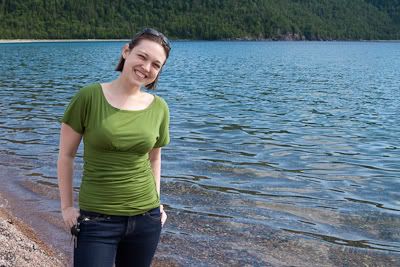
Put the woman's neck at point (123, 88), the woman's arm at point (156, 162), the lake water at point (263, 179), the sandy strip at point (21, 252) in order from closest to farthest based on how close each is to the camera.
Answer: the woman's neck at point (123, 88), the woman's arm at point (156, 162), the sandy strip at point (21, 252), the lake water at point (263, 179)

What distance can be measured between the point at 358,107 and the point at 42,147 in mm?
17221

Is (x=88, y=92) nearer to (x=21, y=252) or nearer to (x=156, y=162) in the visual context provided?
(x=156, y=162)

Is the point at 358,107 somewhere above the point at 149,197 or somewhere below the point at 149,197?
below

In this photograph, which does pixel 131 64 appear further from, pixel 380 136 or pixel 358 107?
pixel 358 107

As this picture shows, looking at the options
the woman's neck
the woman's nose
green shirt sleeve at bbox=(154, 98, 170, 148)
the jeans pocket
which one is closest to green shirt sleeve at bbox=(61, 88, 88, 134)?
the woman's neck

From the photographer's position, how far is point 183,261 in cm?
763

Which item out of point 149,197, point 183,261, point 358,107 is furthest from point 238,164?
point 358,107

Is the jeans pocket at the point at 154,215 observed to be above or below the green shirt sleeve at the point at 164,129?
below

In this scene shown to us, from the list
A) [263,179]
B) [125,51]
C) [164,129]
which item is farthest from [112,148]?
[263,179]

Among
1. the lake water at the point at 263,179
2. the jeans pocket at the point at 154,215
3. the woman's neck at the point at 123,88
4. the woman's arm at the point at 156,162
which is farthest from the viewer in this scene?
the lake water at the point at 263,179

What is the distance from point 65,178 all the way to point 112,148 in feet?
1.42

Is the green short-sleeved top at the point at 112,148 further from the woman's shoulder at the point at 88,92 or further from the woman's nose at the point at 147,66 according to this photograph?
the woman's nose at the point at 147,66

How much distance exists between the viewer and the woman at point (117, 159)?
369 cm

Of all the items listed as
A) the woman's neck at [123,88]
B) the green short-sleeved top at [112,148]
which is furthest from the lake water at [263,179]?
the woman's neck at [123,88]
